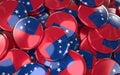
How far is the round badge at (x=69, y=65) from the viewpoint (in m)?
1.43

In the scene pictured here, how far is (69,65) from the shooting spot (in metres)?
1.44

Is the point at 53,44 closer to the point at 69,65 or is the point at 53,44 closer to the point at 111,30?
the point at 69,65

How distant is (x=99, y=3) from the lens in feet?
5.43

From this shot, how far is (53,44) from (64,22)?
0.63 feet

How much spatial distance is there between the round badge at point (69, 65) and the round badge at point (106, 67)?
92 mm

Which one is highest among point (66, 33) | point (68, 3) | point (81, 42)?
point (68, 3)

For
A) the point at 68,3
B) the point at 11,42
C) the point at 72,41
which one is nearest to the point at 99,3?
the point at 68,3

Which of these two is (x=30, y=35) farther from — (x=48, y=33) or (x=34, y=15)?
(x=34, y=15)

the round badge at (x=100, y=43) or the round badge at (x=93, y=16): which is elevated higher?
the round badge at (x=93, y=16)

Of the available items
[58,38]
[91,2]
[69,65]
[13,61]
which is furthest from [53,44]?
[91,2]

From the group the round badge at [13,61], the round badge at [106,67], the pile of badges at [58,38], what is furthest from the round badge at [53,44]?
the round badge at [106,67]

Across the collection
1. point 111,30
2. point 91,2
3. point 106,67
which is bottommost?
point 106,67

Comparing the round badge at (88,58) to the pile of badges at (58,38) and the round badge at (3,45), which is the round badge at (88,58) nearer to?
the pile of badges at (58,38)

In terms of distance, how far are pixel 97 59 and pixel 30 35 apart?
1.45 feet
